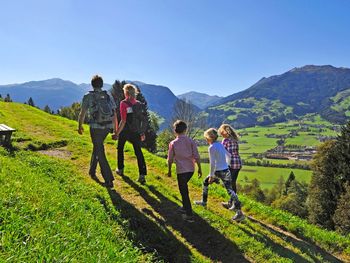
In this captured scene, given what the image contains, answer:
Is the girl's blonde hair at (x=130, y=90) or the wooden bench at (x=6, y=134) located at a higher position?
the girl's blonde hair at (x=130, y=90)

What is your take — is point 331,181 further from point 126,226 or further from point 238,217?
point 126,226

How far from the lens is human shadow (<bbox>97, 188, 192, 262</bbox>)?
23.5 feet

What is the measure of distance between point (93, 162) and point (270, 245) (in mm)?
6139

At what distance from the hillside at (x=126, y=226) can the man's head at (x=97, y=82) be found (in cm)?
289

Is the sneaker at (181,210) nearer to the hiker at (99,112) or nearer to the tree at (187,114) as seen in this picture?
the hiker at (99,112)

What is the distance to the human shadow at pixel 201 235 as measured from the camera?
7.80 metres

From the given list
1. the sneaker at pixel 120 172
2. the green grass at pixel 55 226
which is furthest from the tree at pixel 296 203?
the green grass at pixel 55 226

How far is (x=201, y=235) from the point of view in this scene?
855cm

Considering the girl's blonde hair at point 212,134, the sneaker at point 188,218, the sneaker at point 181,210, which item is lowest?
the sneaker at point 188,218

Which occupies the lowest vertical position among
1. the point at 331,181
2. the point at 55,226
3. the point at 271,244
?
the point at 331,181

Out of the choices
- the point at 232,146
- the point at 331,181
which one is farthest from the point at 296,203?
the point at 232,146

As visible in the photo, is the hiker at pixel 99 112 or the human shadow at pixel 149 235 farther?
the hiker at pixel 99 112

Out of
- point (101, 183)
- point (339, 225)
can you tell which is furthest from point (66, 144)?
point (339, 225)

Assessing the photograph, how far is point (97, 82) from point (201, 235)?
518cm
